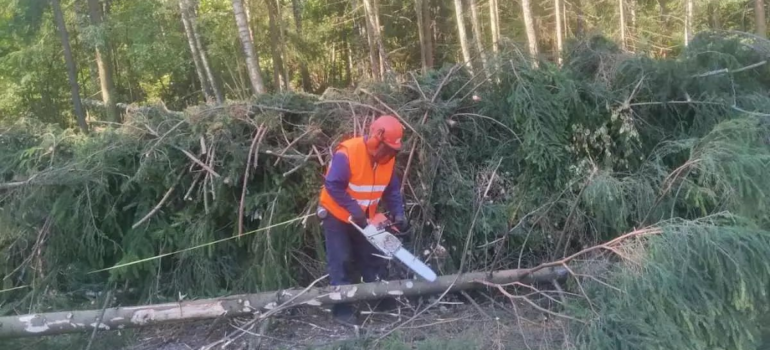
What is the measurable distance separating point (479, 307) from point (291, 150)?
1885mm

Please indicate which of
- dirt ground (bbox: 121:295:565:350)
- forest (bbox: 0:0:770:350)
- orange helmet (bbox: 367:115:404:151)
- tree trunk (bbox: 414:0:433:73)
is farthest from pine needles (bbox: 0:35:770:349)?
tree trunk (bbox: 414:0:433:73)

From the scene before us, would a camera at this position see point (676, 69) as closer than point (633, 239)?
No

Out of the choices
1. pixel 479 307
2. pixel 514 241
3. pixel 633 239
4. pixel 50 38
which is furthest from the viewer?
pixel 50 38

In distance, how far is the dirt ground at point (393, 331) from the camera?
3.90 meters

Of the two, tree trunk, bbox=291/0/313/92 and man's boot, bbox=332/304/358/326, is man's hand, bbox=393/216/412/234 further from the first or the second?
tree trunk, bbox=291/0/313/92

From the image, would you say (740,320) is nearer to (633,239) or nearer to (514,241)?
(633,239)

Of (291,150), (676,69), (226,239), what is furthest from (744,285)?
(226,239)

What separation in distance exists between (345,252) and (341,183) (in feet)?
1.89

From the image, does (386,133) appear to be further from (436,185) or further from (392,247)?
(436,185)

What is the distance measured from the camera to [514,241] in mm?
4863

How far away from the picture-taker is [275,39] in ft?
51.0

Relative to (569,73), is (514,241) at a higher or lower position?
lower

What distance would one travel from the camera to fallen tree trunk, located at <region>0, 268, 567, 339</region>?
4.06 m

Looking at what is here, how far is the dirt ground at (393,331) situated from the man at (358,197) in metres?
0.22
